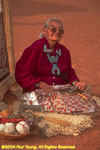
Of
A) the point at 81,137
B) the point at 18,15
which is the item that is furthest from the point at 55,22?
the point at 18,15

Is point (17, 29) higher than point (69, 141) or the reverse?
higher

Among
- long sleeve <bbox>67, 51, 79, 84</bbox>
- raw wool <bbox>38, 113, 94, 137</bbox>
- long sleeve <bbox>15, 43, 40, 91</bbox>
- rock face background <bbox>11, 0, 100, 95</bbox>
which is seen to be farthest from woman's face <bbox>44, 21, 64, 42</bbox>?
rock face background <bbox>11, 0, 100, 95</bbox>

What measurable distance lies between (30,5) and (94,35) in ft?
28.2

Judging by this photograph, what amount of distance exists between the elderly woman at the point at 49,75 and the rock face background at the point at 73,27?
46.4 inches

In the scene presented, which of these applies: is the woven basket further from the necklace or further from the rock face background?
the rock face background

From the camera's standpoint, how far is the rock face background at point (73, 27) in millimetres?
6508

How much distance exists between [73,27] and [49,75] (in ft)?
32.2

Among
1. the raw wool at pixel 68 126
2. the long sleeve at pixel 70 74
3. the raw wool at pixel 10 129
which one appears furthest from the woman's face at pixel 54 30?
the raw wool at pixel 10 129

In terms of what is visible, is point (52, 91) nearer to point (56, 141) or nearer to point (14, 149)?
point (56, 141)

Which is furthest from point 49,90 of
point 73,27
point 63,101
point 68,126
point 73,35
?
point 73,27

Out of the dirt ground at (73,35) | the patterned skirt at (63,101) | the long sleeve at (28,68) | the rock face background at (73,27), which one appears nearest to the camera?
the dirt ground at (73,35)

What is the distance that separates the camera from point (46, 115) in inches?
126

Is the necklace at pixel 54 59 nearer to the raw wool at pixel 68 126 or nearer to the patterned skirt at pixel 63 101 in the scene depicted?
the patterned skirt at pixel 63 101

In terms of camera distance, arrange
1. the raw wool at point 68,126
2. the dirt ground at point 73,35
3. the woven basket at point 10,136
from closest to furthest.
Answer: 1. the woven basket at point 10,136
2. the dirt ground at point 73,35
3. the raw wool at point 68,126
